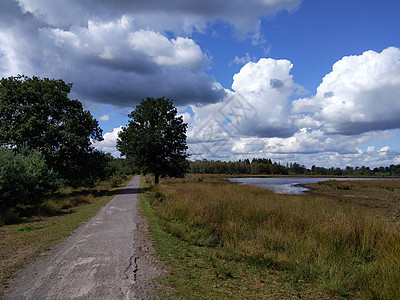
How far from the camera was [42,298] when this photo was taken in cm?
392

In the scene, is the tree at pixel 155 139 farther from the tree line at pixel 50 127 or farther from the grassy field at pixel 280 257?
the grassy field at pixel 280 257

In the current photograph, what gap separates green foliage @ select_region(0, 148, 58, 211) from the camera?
13203 mm

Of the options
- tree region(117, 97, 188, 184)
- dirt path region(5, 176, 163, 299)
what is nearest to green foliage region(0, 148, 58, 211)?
dirt path region(5, 176, 163, 299)

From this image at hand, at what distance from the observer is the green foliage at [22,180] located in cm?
1320

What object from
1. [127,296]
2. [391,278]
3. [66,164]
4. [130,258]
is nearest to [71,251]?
[130,258]

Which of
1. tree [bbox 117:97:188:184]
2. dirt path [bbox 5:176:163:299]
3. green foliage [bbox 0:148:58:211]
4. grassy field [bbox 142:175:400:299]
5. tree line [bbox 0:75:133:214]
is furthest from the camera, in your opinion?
tree [bbox 117:97:188:184]

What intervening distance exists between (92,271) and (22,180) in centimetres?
1190

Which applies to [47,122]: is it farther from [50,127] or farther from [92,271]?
[92,271]

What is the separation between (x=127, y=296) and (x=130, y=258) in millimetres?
1828

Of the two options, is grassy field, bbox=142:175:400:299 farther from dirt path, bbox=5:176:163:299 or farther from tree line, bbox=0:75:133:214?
tree line, bbox=0:75:133:214

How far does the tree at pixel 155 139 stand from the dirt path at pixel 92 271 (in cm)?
2138

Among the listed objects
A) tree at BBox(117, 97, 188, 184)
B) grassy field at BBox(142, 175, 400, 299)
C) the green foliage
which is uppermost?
tree at BBox(117, 97, 188, 184)

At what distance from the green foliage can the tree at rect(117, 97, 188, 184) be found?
12428 mm

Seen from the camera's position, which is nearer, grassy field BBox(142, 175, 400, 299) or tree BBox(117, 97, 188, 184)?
grassy field BBox(142, 175, 400, 299)
